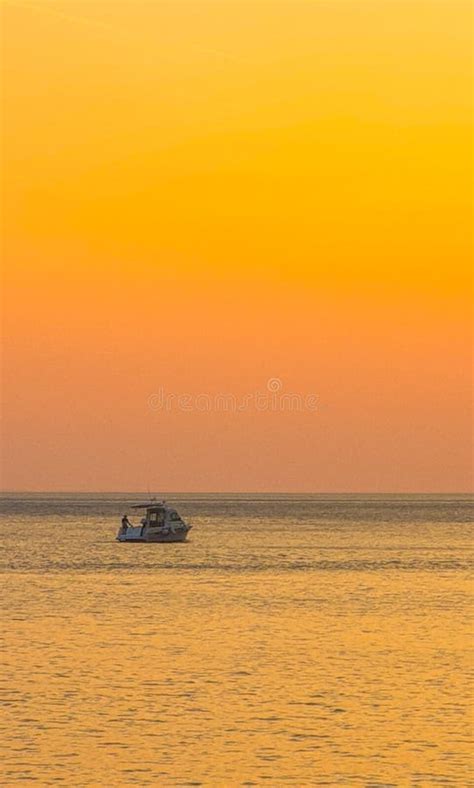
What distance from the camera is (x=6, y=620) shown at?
67.6 m

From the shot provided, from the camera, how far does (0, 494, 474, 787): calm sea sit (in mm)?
35531

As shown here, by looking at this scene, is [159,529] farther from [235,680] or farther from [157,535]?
[235,680]

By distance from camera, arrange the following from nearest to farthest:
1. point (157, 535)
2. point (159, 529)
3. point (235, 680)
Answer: point (235, 680) → point (157, 535) → point (159, 529)

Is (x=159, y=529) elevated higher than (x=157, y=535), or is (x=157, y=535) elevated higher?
(x=159, y=529)

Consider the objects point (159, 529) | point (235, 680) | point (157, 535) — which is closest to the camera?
point (235, 680)

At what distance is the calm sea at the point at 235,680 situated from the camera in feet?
117

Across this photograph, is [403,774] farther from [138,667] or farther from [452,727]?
[138,667]

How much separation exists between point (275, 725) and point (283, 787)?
23.6 ft

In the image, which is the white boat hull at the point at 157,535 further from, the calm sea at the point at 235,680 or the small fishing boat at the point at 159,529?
the calm sea at the point at 235,680

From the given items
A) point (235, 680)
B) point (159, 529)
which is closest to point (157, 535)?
point (159, 529)

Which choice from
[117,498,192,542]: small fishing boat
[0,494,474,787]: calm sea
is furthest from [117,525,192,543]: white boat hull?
[0,494,474,787]: calm sea

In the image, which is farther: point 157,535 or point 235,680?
point 157,535

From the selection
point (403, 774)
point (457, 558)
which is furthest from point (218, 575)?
point (403, 774)

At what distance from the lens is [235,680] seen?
48.6 meters
